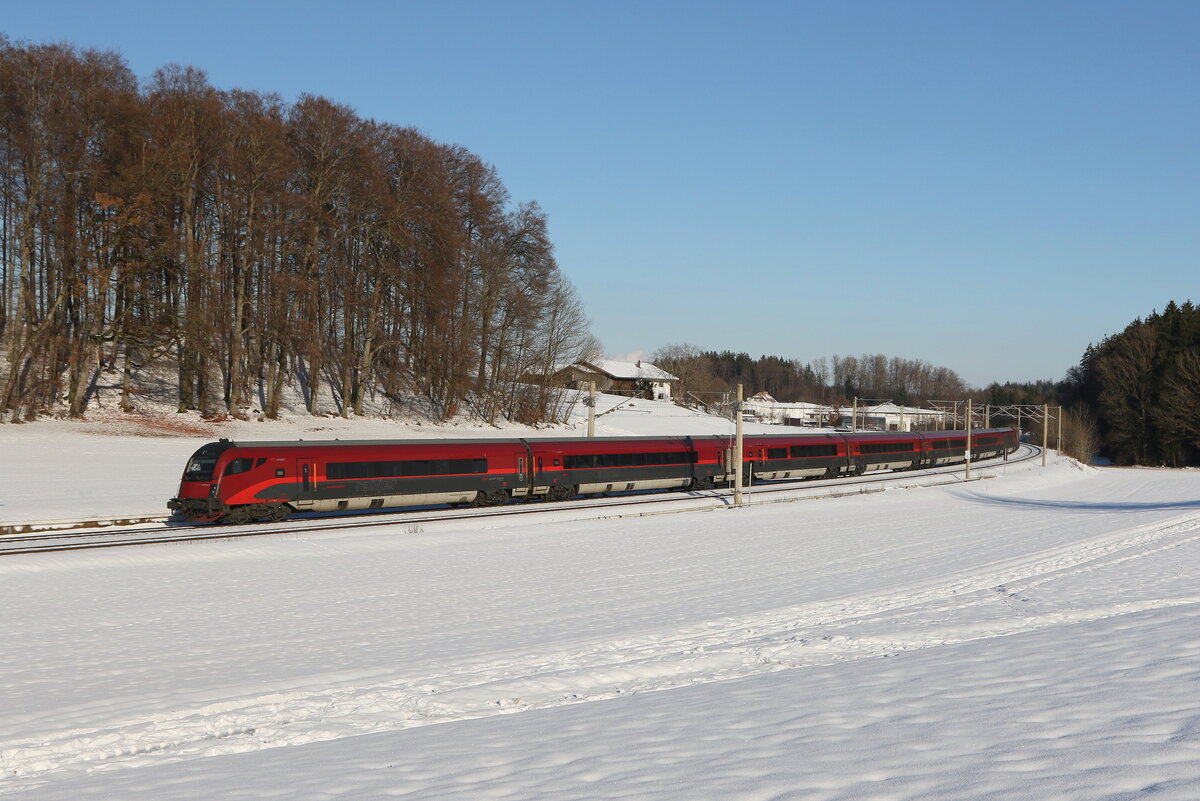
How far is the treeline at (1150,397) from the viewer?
93562mm

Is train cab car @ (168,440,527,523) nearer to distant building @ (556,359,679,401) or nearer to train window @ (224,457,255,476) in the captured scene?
train window @ (224,457,255,476)

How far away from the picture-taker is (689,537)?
97.5 feet

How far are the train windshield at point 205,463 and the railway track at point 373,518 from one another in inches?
61.7

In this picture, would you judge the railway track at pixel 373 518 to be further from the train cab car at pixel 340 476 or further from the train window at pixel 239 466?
the train window at pixel 239 466

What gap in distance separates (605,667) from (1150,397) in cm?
10599

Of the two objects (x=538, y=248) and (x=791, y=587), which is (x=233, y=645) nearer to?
(x=791, y=587)

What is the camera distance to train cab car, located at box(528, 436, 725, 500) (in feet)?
126

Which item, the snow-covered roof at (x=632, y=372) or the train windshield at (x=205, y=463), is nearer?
the train windshield at (x=205, y=463)

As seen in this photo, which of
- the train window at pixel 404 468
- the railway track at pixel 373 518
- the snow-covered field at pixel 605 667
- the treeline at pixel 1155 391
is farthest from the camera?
the treeline at pixel 1155 391

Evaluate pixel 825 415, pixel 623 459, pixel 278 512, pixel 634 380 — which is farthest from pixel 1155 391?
pixel 278 512

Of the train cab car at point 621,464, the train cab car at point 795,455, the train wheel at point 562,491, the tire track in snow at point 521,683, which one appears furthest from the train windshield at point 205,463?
the train cab car at point 795,455

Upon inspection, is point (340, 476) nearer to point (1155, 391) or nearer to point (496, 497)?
point (496, 497)

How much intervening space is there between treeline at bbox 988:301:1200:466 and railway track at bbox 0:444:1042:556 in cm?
5835

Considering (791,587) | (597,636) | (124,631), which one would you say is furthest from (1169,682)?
(124,631)
